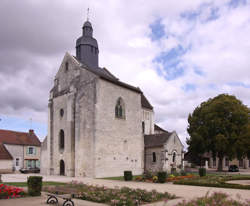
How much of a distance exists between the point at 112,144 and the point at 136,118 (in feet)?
19.1

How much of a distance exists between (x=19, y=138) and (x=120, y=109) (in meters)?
20.9

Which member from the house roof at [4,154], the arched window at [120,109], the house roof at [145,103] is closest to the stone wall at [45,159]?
the house roof at [4,154]

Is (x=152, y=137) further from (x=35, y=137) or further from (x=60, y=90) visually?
(x=35, y=137)

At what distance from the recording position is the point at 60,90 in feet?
106

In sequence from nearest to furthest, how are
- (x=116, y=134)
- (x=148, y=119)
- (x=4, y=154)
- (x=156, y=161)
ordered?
1. (x=116, y=134)
2. (x=156, y=161)
3. (x=4, y=154)
4. (x=148, y=119)

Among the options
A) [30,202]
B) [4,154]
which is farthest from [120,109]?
[30,202]

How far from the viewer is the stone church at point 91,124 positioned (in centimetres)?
2734

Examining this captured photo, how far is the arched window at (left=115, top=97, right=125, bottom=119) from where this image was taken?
1193 inches

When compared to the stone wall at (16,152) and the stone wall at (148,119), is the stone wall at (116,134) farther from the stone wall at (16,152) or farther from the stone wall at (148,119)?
the stone wall at (16,152)

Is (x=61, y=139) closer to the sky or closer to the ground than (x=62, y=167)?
closer to the sky

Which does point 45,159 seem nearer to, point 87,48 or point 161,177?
point 87,48

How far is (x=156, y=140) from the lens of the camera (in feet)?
108

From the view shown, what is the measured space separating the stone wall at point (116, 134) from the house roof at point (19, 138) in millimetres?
19998

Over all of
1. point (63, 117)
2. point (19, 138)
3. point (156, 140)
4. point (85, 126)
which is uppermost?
point (63, 117)
